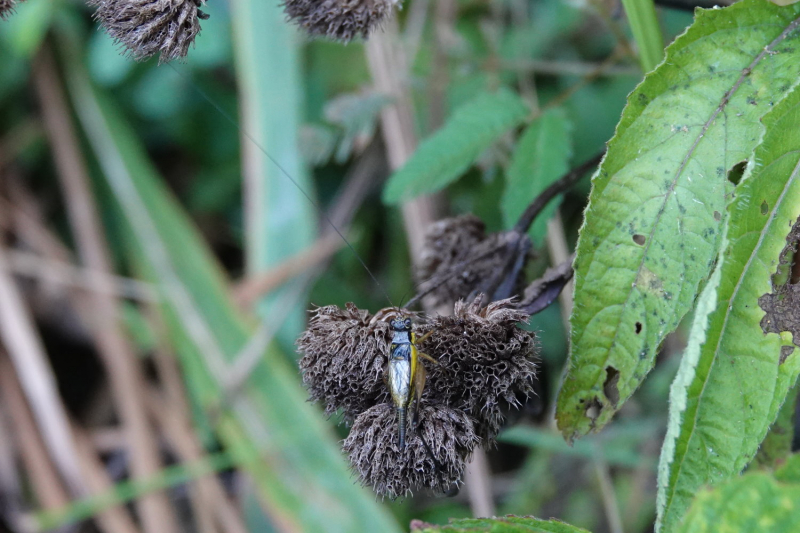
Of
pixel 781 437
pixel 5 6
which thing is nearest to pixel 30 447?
pixel 5 6

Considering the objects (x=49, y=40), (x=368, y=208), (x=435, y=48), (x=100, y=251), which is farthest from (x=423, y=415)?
(x=49, y=40)

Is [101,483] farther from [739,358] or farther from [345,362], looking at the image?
[739,358]

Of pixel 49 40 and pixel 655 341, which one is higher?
pixel 49 40

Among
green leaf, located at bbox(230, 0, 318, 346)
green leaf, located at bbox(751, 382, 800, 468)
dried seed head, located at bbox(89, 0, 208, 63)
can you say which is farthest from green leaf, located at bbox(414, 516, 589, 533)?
green leaf, located at bbox(230, 0, 318, 346)

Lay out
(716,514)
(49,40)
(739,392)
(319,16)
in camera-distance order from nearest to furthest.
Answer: (716,514)
(739,392)
(319,16)
(49,40)

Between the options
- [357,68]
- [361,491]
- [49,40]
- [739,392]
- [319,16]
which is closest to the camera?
[739,392]

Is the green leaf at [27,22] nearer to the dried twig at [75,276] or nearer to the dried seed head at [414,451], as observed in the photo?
the dried twig at [75,276]

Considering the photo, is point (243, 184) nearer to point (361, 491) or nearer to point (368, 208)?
point (368, 208)

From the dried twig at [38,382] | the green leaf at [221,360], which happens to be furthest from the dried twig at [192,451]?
the dried twig at [38,382]

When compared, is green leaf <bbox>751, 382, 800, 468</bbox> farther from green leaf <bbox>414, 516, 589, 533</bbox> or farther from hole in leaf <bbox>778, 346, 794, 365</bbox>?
green leaf <bbox>414, 516, 589, 533</bbox>
